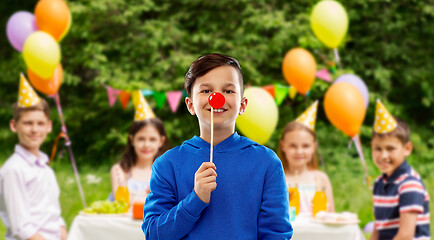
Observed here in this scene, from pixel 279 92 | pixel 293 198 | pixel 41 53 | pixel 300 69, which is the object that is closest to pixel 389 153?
pixel 293 198

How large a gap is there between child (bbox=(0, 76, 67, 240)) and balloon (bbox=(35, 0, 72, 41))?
1.70 metres

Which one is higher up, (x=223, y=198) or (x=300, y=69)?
(x=300, y=69)

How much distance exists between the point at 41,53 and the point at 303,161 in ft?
7.79

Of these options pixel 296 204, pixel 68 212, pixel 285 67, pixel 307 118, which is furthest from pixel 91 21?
pixel 296 204

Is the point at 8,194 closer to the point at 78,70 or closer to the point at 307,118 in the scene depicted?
the point at 307,118

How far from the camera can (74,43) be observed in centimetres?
835

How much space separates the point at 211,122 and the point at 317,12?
3.70 metres

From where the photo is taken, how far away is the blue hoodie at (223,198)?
4.09 feet

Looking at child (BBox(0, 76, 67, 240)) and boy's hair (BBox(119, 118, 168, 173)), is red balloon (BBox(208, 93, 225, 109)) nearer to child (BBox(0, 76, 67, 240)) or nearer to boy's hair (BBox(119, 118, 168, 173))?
child (BBox(0, 76, 67, 240))

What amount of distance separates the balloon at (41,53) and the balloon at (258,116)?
175cm

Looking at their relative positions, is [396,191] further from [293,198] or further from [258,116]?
[258,116]

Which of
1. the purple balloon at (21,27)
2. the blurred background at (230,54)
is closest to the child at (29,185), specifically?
the purple balloon at (21,27)

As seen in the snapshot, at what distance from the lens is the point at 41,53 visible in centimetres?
443

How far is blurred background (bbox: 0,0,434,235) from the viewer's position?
23.0 feet
